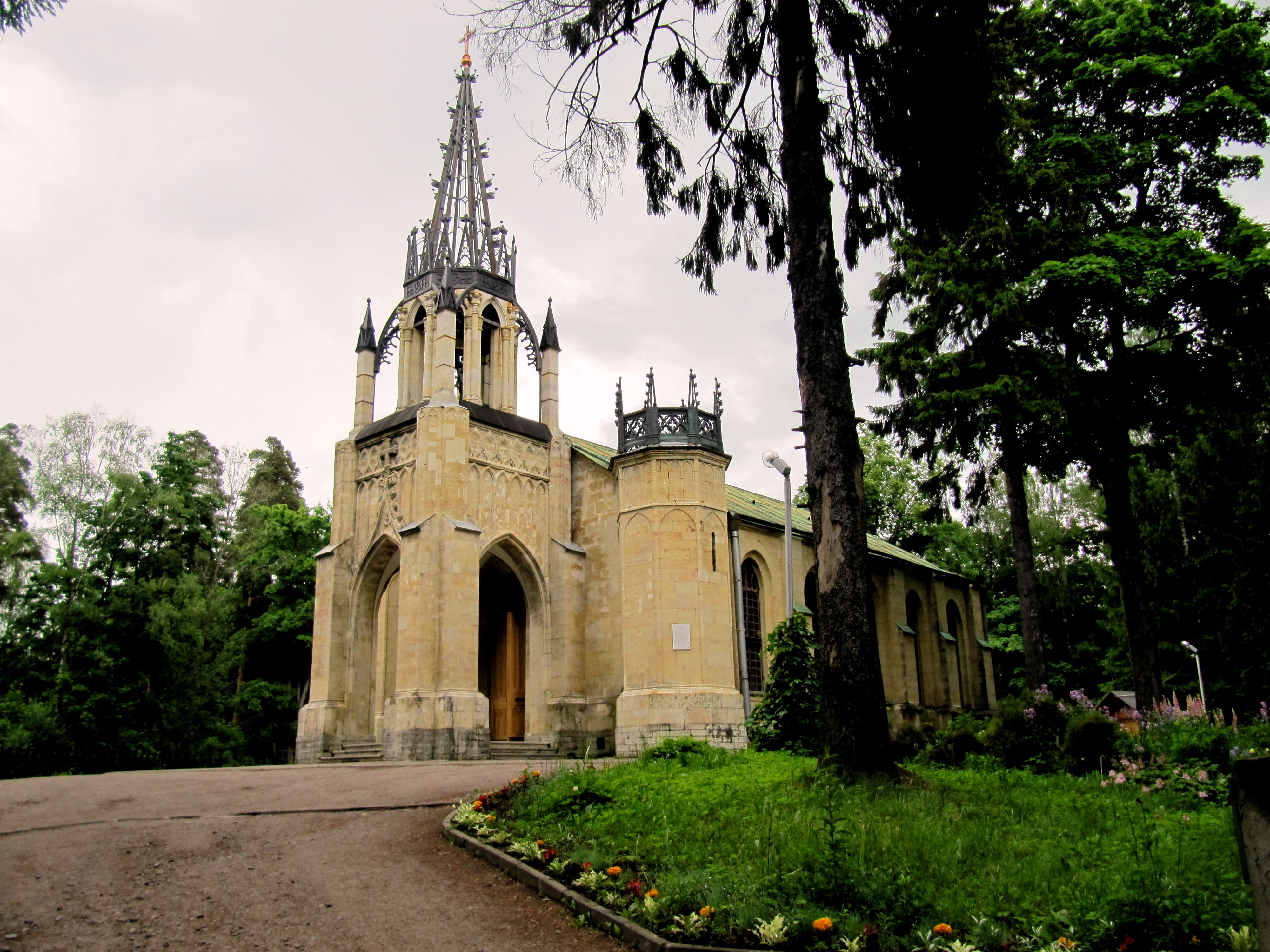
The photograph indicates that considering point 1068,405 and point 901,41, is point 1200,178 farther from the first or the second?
point 901,41

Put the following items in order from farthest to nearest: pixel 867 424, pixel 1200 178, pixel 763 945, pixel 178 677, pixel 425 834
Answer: pixel 178 677, pixel 867 424, pixel 1200 178, pixel 425 834, pixel 763 945

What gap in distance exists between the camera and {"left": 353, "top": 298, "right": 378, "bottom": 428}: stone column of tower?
87.3 ft

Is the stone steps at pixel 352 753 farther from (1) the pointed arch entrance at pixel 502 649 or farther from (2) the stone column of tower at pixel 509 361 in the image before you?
(2) the stone column of tower at pixel 509 361

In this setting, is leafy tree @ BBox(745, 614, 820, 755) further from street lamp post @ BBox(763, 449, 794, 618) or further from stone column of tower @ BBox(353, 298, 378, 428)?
stone column of tower @ BBox(353, 298, 378, 428)

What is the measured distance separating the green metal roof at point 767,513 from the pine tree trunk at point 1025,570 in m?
4.28

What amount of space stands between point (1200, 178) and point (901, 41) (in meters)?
11.6

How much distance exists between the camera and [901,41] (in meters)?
11.2

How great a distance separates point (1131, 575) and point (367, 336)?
20.5 m

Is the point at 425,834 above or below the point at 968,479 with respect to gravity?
below

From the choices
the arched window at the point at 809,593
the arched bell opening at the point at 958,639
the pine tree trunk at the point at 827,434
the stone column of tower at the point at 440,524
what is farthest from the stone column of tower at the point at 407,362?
the arched bell opening at the point at 958,639

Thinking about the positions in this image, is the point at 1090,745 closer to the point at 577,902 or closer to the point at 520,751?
the point at 577,902

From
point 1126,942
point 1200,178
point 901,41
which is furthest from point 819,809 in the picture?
point 1200,178

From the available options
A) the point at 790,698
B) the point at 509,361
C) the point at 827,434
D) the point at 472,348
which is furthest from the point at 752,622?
the point at 827,434

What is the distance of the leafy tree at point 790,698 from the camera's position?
1609 cm
